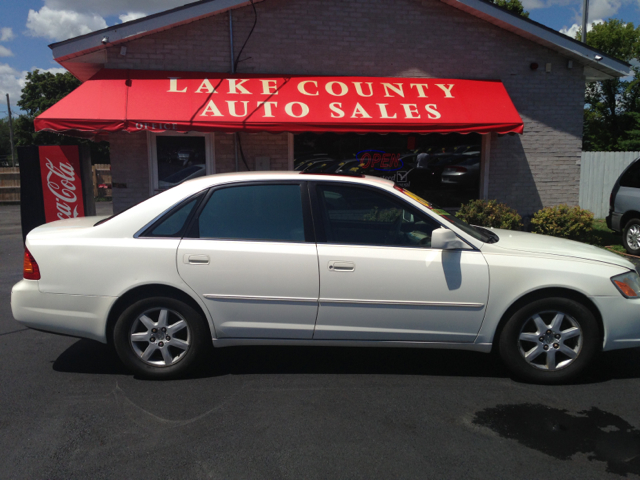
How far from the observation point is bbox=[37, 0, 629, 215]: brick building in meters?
9.57

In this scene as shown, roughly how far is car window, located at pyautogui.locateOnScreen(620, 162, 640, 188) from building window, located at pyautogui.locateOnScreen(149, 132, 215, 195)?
25.8 feet

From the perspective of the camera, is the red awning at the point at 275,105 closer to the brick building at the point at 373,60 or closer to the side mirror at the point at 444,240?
the brick building at the point at 373,60

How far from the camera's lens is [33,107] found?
39219mm

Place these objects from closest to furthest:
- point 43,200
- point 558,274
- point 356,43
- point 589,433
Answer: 1. point 589,433
2. point 558,274
3. point 43,200
4. point 356,43

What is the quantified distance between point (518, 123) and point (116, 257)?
7.21 metres

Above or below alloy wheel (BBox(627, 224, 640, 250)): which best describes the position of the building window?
above

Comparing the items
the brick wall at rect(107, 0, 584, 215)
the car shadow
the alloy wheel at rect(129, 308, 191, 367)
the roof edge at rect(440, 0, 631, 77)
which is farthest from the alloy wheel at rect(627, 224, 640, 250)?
the alloy wheel at rect(129, 308, 191, 367)

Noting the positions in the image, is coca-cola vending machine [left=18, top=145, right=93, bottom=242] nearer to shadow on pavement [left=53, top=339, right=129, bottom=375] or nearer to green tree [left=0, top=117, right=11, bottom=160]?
shadow on pavement [left=53, top=339, right=129, bottom=375]

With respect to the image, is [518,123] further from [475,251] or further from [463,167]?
[475,251]

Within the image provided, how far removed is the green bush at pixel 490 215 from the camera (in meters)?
9.24

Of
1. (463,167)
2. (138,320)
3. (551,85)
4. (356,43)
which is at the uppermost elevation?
(356,43)

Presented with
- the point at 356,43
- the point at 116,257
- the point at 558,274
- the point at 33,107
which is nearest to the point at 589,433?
the point at 558,274

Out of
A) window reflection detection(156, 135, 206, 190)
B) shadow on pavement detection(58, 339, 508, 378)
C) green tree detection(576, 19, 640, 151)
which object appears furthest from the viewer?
green tree detection(576, 19, 640, 151)

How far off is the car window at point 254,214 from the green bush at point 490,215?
5901 millimetres
